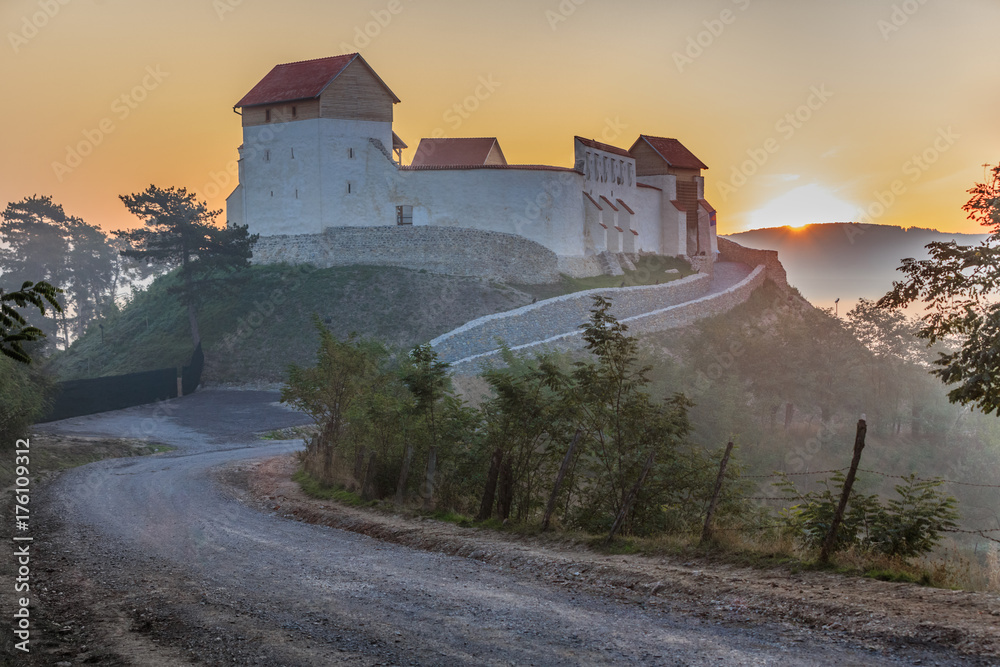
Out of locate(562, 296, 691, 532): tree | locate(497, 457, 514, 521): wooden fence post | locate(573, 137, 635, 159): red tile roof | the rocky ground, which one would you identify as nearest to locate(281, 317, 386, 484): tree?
the rocky ground

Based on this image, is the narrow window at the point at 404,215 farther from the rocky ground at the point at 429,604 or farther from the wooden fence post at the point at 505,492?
the wooden fence post at the point at 505,492

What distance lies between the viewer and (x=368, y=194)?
5047cm

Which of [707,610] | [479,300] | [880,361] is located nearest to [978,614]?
[707,610]

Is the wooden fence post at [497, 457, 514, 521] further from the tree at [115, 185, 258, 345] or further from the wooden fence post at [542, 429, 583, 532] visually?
the tree at [115, 185, 258, 345]

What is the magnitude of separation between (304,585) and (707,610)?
14.9ft

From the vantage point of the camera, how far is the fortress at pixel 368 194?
4978 cm

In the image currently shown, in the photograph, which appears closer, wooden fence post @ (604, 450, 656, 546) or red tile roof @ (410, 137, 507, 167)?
wooden fence post @ (604, 450, 656, 546)

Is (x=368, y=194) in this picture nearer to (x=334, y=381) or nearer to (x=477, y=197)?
(x=477, y=197)

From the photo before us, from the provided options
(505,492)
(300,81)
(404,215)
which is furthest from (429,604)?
(300,81)

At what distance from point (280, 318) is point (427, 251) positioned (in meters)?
9.44

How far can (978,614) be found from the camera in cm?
776

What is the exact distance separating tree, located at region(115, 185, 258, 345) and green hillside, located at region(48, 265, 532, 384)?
50.5 inches

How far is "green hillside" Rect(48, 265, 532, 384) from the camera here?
42656 millimetres

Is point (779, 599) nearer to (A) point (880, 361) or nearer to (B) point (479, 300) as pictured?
(B) point (479, 300)
